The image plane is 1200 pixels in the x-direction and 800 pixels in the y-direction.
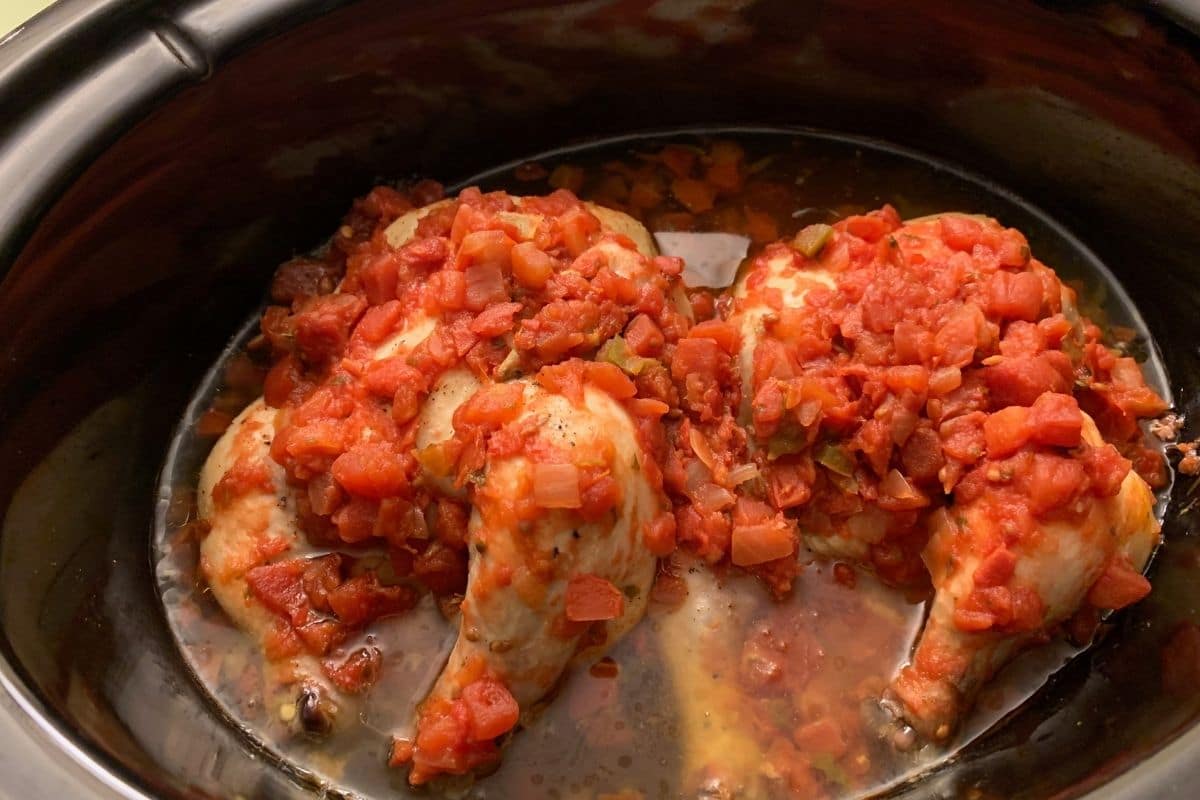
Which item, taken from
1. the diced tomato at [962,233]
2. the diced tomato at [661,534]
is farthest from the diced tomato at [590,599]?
the diced tomato at [962,233]

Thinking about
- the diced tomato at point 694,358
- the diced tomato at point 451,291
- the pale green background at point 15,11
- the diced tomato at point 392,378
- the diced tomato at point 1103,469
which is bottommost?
the diced tomato at point 1103,469

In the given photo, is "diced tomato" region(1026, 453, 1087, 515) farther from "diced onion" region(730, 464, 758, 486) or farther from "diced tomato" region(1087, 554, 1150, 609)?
"diced onion" region(730, 464, 758, 486)

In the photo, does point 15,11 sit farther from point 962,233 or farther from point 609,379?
point 962,233

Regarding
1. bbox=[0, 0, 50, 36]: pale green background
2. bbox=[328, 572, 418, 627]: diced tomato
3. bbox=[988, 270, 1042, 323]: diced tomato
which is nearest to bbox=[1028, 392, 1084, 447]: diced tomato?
bbox=[988, 270, 1042, 323]: diced tomato

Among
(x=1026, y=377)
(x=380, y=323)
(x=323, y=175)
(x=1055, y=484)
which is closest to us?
(x=1055, y=484)

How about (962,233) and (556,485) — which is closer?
(556,485)

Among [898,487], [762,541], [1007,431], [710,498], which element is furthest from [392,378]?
[1007,431]

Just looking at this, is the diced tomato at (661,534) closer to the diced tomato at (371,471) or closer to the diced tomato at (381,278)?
the diced tomato at (371,471)
